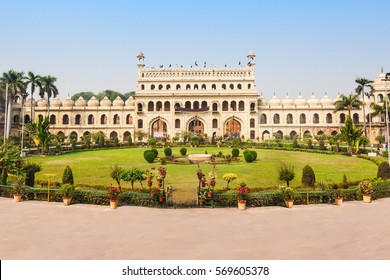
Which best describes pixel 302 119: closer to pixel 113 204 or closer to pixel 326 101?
pixel 326 101

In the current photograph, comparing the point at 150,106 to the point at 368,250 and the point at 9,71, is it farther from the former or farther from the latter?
the point at 368,250

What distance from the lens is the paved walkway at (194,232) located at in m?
9.01

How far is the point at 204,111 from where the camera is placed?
68125mm

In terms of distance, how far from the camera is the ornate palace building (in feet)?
225

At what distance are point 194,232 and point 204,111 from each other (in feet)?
190

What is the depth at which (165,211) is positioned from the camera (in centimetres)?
1442

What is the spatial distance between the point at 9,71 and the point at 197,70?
38115 mm

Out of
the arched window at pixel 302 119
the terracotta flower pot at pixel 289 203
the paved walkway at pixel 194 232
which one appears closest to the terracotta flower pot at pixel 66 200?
the paved walkway at pixel 194 232

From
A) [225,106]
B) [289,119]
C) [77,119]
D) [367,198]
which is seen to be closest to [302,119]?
[289,119]

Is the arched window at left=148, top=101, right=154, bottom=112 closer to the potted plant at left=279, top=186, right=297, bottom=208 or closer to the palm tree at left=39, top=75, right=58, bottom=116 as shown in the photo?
the palm tree at left=39, top=75, right=58, bottom=116

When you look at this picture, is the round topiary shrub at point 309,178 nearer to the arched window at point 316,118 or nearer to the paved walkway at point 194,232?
the paved walkway at point 194,232

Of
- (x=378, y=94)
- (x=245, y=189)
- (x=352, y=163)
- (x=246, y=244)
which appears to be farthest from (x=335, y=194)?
(x=378, y=94)

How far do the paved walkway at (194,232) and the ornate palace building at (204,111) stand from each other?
52.4 meters

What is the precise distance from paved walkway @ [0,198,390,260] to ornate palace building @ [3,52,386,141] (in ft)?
172
